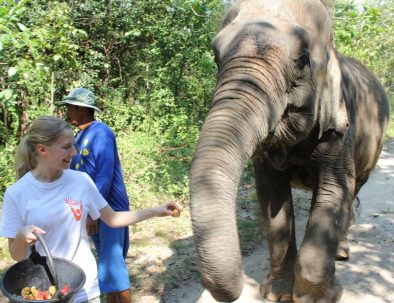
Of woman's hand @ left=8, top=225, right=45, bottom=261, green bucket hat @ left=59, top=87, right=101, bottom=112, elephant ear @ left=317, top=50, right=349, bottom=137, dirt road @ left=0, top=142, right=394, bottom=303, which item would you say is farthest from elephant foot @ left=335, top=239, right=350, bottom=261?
woman's hand @ left=8, top=225, right=45, bottom=261

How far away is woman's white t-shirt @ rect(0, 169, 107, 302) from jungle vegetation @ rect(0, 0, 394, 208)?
12.8ft

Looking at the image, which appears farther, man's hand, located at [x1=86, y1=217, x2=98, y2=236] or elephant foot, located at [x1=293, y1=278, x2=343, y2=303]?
elephant foot, located at [x1=293, y1=278, x2=343, y2=303]

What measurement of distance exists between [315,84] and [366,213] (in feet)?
12.2

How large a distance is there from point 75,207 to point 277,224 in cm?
199

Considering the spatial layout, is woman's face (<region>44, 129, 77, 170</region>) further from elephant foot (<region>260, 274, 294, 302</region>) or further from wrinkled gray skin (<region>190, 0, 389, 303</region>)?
elephant foot (<region>260, 274, 294, 302</region>)

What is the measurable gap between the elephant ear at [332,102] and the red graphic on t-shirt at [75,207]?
5.49 ft

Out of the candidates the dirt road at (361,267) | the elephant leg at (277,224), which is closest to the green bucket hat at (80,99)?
the elephant leg at (277,224)

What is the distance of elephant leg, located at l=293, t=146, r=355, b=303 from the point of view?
3.38m

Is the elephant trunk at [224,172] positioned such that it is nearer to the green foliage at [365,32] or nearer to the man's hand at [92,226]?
the man's hand at [92,226]

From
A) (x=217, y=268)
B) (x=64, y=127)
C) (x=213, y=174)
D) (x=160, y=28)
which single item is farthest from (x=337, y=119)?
(x=160, y=28)

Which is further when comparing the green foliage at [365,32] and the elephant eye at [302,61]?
the green foliage at [365,32]

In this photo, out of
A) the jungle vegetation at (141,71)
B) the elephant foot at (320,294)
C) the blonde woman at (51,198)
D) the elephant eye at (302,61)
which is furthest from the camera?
the jungle vegetation at (141,71)

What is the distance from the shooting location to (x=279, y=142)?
300 cm

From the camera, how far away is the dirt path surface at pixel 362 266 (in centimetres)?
396
